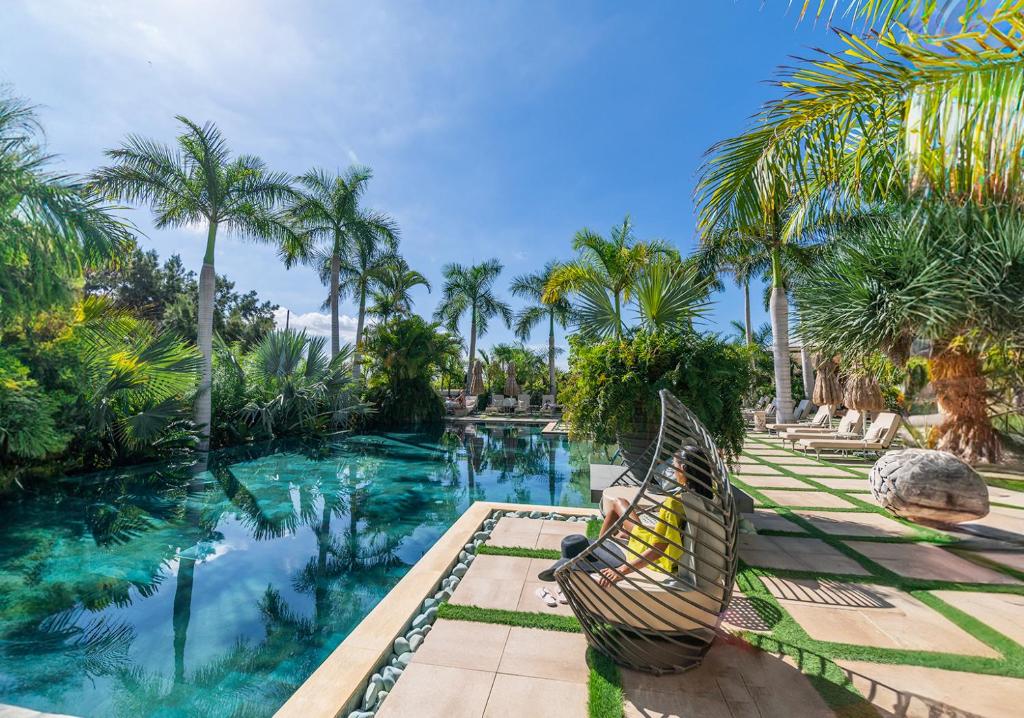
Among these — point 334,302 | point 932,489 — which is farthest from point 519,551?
point 334,302

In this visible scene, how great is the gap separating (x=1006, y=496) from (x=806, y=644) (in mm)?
6522

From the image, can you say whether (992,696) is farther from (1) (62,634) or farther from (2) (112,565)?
(2) (112,565)

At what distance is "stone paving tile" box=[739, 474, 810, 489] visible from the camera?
696cm

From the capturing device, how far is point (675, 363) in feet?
15.9

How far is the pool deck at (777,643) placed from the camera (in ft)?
6.99

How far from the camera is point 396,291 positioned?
2244 centimetres

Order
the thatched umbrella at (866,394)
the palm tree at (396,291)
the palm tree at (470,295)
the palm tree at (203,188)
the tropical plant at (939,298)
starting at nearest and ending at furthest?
1. the tropical plant at (939,298)
2. the palm tree at (203,188)
3. the thatched umbrella at (866,394)
4. the palm tree at (396,291)
5. the palm tree at (470,295)

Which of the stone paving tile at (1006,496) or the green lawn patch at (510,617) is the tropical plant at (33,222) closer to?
the green lawn patch at (510,617)

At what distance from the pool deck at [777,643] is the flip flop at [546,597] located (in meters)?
0.04

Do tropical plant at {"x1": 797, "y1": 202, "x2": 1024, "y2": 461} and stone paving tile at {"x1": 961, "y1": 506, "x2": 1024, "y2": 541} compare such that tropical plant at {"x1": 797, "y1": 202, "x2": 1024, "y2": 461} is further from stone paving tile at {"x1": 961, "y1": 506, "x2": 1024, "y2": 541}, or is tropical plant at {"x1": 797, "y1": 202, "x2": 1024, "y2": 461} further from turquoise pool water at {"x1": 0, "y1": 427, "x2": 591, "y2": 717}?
turquoise pool water at {"x1": 0, "y1": 427, "x2": 591, "y2": 717}

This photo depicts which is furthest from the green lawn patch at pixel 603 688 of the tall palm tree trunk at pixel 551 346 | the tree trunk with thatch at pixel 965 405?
the tall palm tree trunk at pixel 551 346

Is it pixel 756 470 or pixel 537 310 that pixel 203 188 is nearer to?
pixel 756 470

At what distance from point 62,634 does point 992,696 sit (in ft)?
20.0

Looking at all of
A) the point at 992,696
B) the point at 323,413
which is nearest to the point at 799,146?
the point at 992,696
